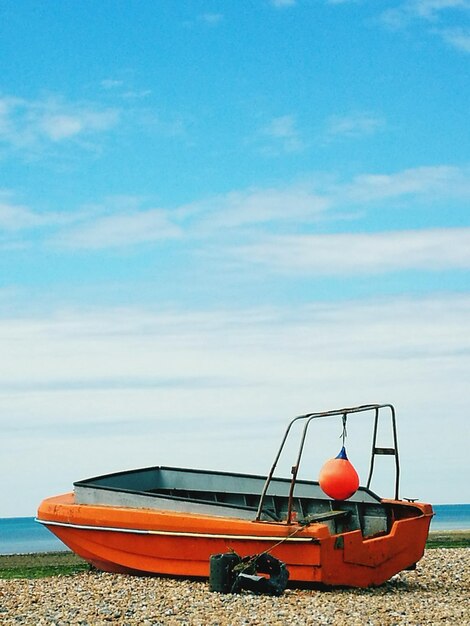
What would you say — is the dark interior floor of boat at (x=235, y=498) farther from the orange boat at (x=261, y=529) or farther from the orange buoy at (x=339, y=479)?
the orange buoy at (x=339, y=479)

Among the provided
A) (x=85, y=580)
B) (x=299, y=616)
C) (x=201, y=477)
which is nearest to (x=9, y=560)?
(x=201, y=477)

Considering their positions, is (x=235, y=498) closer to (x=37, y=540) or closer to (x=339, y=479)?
(x=339, y=479)

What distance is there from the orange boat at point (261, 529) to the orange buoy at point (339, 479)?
457mm

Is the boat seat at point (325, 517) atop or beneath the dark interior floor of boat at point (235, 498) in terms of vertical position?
beneath

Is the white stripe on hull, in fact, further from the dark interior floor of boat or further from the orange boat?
the dark interior floor of boat

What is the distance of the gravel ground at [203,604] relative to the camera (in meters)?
10.1

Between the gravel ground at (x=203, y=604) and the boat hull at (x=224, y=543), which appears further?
the boat hull at (x=224, y=543)

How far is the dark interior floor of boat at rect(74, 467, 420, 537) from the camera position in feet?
42.9

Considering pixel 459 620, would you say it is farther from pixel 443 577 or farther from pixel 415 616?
pixel 443 577

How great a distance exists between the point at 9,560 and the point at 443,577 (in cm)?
1765

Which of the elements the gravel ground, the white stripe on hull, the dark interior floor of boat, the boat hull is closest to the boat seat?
the dark interior floor of boat

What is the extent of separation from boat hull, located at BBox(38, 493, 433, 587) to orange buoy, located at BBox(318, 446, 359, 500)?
710mm

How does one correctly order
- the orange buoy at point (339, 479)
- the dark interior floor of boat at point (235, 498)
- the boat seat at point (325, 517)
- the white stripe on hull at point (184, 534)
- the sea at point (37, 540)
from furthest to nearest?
1. the sea at point (37, 540)
2. the dark interior floor of boat at point (235, 498)
3. the orange buoy at point (339, 479)
4. the boat seat at point (325, 517)
5. the white stripe on hull at point (184, 534)

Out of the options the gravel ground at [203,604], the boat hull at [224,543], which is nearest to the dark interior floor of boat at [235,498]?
the boat hull at [224,543]
